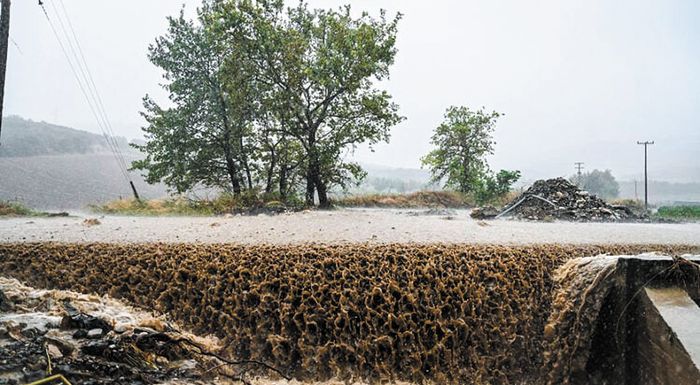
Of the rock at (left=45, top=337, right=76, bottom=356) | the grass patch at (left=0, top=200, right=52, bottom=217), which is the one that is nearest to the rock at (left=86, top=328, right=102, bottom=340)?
the rock at (left=45, top=337, right=76, bottom=356)

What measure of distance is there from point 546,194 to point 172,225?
756 cm

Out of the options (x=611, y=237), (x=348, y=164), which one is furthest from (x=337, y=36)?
(x=611, y=237)

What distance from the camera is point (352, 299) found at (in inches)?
136

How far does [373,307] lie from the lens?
3451mm

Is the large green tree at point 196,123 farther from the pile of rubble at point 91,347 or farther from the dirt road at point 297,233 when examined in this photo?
the pile of rubble at point 91,347

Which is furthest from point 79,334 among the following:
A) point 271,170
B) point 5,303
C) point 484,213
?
point 484,213

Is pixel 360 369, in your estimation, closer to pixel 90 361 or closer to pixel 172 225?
pixel 90 361

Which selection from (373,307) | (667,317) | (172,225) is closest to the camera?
(667,317)

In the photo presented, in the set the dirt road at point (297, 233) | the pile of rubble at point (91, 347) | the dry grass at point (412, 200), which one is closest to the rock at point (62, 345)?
the pile of rubble at point (91, 347)

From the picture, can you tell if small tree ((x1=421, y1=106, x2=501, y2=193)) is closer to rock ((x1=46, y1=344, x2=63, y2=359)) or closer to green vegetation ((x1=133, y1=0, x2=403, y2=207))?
green vegetation ((x1=133, y1=0, x2=403, y2=207))

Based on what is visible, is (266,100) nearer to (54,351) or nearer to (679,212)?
(54,351)

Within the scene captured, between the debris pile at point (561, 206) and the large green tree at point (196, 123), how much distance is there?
572 cm

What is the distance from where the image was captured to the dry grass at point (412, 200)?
1051cm

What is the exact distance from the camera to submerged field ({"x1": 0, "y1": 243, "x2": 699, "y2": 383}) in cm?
329
